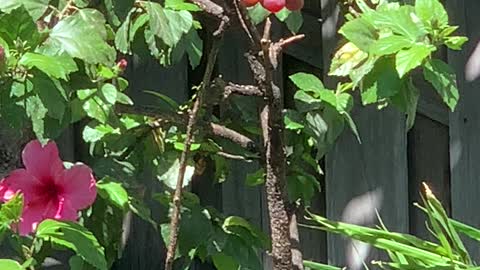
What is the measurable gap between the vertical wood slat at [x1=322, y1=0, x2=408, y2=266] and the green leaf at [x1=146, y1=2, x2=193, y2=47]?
65 centimetres

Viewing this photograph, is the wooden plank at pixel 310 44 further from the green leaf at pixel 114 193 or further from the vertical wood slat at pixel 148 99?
the green leaf at pixel 114 193

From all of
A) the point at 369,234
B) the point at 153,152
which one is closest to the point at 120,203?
the point at 153,152

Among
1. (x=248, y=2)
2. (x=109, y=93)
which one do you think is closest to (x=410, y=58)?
(x=248, y=2)

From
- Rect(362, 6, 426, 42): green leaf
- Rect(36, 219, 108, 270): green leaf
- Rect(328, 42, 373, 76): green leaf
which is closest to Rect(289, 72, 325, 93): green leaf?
Rect(328, 42, 373, 76): green leaf

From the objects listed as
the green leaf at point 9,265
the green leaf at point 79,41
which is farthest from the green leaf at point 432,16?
the green leaf at point 9,265

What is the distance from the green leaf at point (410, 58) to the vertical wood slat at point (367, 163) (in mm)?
850

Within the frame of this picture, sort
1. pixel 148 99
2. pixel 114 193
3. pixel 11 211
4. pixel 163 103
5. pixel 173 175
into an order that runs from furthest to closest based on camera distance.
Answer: pixel 148 99
pixel 163 103
pixel 173 175
pixel 114 193
pixel 11 211

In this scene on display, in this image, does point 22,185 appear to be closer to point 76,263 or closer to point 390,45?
point 76,263

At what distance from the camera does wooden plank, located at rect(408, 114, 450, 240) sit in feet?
8.53

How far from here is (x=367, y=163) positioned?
8.95 feet

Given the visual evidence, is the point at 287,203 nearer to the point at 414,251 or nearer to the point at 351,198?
the point at 414,251

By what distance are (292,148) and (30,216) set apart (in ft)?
2.04

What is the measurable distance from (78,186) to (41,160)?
0.25 feet

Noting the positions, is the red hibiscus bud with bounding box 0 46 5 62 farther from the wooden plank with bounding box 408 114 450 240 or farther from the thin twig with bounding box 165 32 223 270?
the wooden plank with bounding box 408 114 450 240
